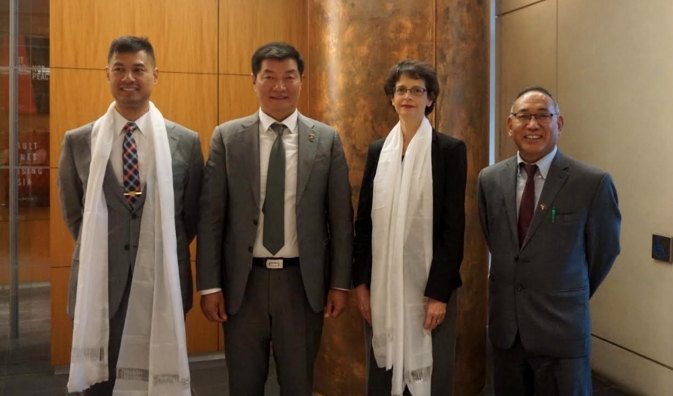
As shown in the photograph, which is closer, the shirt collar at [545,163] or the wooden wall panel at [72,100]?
the shirt collar at [545,163]

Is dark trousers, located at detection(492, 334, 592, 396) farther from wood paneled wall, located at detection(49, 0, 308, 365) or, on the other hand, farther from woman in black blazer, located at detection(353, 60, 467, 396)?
wood paneled wall, located at detection(49, 0, 308, 365)

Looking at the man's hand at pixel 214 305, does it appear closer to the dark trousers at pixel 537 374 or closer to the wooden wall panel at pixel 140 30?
the dark trousers at pixel 537 374

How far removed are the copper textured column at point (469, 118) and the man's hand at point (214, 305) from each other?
5.56 ft

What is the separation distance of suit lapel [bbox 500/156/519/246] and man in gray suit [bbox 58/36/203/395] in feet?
4.34

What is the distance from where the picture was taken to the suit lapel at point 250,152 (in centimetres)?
236

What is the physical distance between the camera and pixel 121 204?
93.5 inches

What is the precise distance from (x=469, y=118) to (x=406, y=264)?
1412mm

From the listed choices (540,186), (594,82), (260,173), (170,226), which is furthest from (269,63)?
(594,82)

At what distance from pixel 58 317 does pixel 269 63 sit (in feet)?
9.34

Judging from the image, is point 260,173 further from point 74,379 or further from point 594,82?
point 594,82

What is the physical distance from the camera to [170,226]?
238cm

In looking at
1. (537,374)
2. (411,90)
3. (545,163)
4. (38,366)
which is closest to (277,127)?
(411,90)

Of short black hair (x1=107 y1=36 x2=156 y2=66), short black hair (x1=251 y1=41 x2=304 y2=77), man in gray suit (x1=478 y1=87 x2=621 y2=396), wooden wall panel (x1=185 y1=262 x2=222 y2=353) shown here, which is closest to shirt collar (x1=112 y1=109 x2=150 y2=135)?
short black hair (x1=107 y1=36 x2=156 y2=66)

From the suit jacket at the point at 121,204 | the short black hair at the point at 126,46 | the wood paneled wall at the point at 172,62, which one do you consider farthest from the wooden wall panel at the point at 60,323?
the short black hair at the point at 126,46
